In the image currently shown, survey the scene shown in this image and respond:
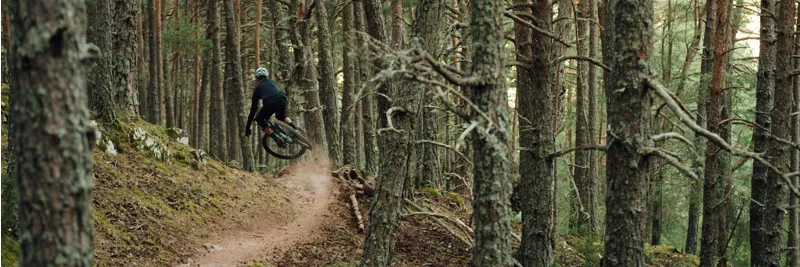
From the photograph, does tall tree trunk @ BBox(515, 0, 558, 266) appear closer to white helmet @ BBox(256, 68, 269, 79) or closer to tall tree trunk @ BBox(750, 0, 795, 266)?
tall tree trunk @ BBox(750, 0, 795, 266)

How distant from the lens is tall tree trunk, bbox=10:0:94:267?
4301 millimetres

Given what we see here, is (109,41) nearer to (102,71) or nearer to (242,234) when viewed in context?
(102,71)

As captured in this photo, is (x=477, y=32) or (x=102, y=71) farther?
(x=102, y=71)

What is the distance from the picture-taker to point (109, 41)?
12.7 m

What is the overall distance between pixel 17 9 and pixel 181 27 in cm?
1938

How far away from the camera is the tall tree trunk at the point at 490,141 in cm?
631

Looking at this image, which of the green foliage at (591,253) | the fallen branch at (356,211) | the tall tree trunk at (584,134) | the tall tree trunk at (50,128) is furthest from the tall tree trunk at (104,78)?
the tall tree trunk at (584,134)

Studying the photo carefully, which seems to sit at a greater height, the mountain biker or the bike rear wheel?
the mountain biker

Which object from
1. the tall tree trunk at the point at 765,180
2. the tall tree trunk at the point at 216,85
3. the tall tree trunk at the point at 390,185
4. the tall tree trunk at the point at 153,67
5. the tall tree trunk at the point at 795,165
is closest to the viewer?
the tall tree trunk at the point at 390,185

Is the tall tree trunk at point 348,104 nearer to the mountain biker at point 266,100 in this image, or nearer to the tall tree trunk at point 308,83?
the tall tree trunk at point 308,83

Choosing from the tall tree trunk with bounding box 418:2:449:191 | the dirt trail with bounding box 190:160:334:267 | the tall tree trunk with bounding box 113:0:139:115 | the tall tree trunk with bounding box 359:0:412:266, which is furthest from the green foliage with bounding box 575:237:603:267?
the tall tree trunk with bounding box 113:0:139:115

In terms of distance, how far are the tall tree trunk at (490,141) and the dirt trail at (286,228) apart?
531cm

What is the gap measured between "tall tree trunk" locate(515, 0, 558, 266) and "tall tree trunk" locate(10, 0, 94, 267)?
5840 mm

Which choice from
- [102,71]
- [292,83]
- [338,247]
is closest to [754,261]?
[338,247]
